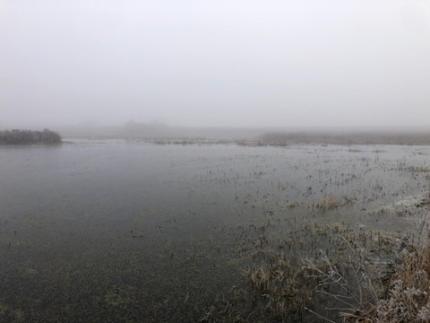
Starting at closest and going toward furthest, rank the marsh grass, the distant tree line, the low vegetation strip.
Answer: the marsh grass, the distant tree line, the low vegetation strip

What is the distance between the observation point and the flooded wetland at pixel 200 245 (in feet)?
21.1

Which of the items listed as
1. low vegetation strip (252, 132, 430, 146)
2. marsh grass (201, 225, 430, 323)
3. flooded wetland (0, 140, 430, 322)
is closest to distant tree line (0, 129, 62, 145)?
flooded wetland (0, 140, 430, 322)

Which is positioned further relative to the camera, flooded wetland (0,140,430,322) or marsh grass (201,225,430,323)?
flooded wetland (0,140,430,322)

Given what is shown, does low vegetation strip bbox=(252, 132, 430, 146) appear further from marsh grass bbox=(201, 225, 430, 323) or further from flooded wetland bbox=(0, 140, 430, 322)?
marsh grass bbox=(201, 225, 430, 323)

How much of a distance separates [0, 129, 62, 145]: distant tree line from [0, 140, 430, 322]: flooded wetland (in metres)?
32.4

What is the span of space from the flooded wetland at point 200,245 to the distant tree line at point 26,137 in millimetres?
32360

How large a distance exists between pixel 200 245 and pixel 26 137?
51.6m

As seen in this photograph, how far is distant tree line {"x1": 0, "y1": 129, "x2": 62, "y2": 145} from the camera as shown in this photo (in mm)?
46844

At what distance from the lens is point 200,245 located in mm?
9711

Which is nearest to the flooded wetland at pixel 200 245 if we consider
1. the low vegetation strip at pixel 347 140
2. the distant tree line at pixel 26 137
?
the distant tree line at pixel 26 137

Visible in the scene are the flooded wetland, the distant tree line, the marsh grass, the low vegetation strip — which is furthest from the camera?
the low vegetation strip

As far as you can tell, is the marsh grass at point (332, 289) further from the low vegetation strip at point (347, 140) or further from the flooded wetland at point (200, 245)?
the low vegetation strip at point (347, 140)

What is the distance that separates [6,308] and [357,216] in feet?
41.8

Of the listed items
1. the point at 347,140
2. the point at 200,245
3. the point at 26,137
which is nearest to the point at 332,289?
the point at 200,245
